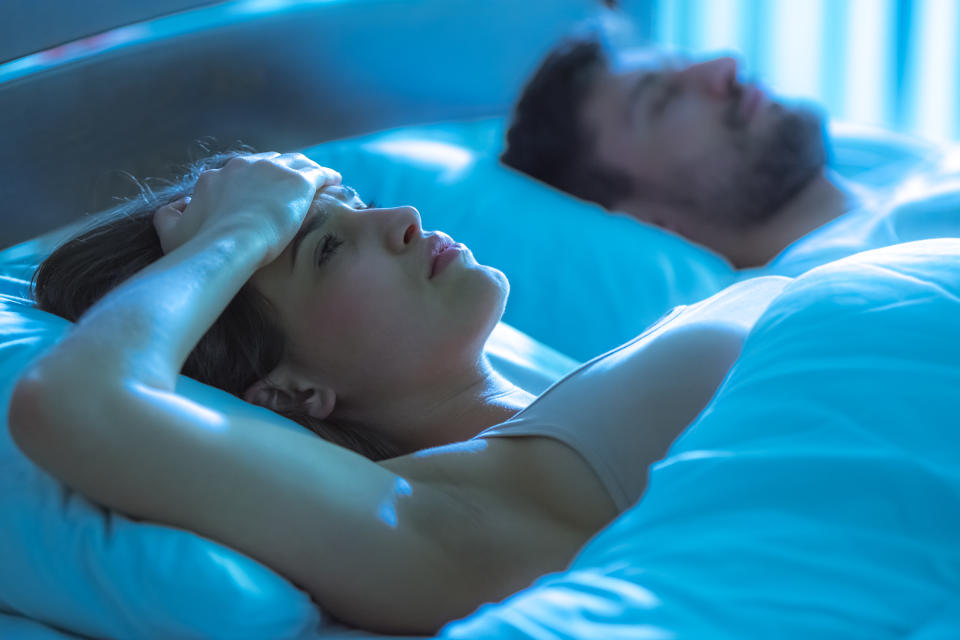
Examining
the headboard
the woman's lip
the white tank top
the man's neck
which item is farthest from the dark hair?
the white tank top

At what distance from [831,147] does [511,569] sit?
1593mm

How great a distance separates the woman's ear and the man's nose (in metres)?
1.24

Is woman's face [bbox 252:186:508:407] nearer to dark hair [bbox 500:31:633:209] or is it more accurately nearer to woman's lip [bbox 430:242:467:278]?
woman's lip [bbox 430:242:467:278]

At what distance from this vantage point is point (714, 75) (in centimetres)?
193

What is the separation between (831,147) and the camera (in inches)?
81.3

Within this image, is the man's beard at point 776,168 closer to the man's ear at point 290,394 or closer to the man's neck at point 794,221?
the man's neck at point 794,221

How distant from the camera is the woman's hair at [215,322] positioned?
102cm

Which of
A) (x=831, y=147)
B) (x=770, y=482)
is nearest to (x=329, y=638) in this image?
(x=770, y=482)

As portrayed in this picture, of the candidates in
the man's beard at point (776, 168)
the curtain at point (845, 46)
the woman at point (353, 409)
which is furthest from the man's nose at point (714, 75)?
the woman at point (353, 409)

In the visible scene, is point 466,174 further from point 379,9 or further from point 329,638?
point 329,638

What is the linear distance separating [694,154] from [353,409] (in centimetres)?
116

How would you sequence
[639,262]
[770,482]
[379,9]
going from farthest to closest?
[379,9] < [639,262] < [770,482]

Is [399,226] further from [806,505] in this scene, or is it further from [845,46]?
[845,46]

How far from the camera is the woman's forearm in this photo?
0.71 meters
